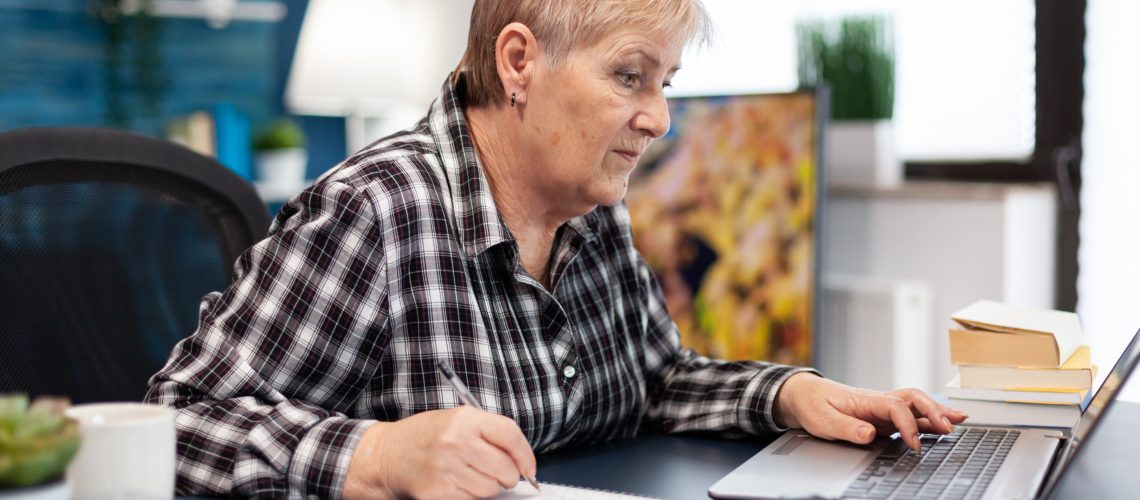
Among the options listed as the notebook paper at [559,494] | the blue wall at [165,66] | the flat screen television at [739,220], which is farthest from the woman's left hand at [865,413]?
the blue wall at [165,66]

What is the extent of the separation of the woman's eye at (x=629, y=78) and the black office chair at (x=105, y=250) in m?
0.48

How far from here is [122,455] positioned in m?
0.65

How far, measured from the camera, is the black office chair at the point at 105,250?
110 cm

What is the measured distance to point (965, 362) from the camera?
1146 mm

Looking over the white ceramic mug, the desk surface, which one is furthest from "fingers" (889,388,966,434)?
the white ceramic mug

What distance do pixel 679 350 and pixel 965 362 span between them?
0.34m

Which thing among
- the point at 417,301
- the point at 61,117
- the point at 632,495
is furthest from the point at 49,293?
the point at 61,117

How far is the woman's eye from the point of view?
107cm

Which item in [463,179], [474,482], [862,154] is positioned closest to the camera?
[474,482]

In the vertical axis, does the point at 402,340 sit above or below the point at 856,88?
below

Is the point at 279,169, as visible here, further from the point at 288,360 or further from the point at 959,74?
the point at 288,360

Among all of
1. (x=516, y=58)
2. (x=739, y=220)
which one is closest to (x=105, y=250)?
(x=516, y=58)

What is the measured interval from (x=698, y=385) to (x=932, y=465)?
359 mm

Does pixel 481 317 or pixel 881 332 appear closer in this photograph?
pixel 481 317
